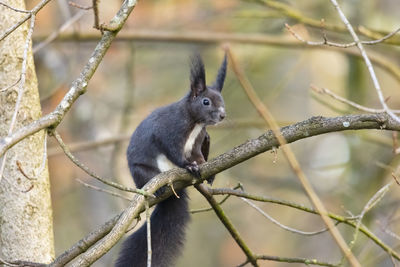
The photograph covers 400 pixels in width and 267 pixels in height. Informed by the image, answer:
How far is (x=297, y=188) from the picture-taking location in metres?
5.22

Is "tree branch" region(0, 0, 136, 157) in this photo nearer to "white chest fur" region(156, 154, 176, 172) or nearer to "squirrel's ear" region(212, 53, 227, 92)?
"squirrel's ear" region(212, 53, 227, 92)

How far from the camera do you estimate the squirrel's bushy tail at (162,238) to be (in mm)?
2947

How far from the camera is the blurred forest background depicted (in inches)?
194

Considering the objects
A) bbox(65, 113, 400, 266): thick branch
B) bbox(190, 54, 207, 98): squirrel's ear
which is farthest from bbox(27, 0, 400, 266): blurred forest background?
bbox(65, 113, 400, 266): thick branch

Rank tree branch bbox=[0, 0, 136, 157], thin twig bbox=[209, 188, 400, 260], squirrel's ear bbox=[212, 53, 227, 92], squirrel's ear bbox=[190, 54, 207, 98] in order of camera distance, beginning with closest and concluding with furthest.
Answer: tree branch bbox=[0, 0, 136, 157] → thin twig bbox=[209, 188, 400, 260] → squirrel's ear bbox=[190, 54, 207, 98] → squirrel's ear bbox=[212, 53, 227, 92]

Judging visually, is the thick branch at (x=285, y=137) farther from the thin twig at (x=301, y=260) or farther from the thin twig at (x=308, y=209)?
the thin twig at (x=301, y=260)

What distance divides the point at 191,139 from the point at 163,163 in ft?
0.66

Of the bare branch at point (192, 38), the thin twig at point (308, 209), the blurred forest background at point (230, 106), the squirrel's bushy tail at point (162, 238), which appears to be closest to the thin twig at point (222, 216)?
the thin twig at point (308, 209)

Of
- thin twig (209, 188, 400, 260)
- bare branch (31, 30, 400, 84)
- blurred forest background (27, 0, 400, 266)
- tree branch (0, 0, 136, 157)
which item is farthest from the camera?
blurred forest background (27, 0, 400, 266)

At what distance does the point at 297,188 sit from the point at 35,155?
318cm

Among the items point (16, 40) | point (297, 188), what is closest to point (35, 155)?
point (16, 40)

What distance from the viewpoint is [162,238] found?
3.12 meters

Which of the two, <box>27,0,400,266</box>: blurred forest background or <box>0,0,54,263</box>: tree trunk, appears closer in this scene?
<box>0,0,54,263</box>: tree trunk

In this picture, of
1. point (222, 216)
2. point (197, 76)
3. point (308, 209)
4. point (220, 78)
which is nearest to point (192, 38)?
point (220, 78)
